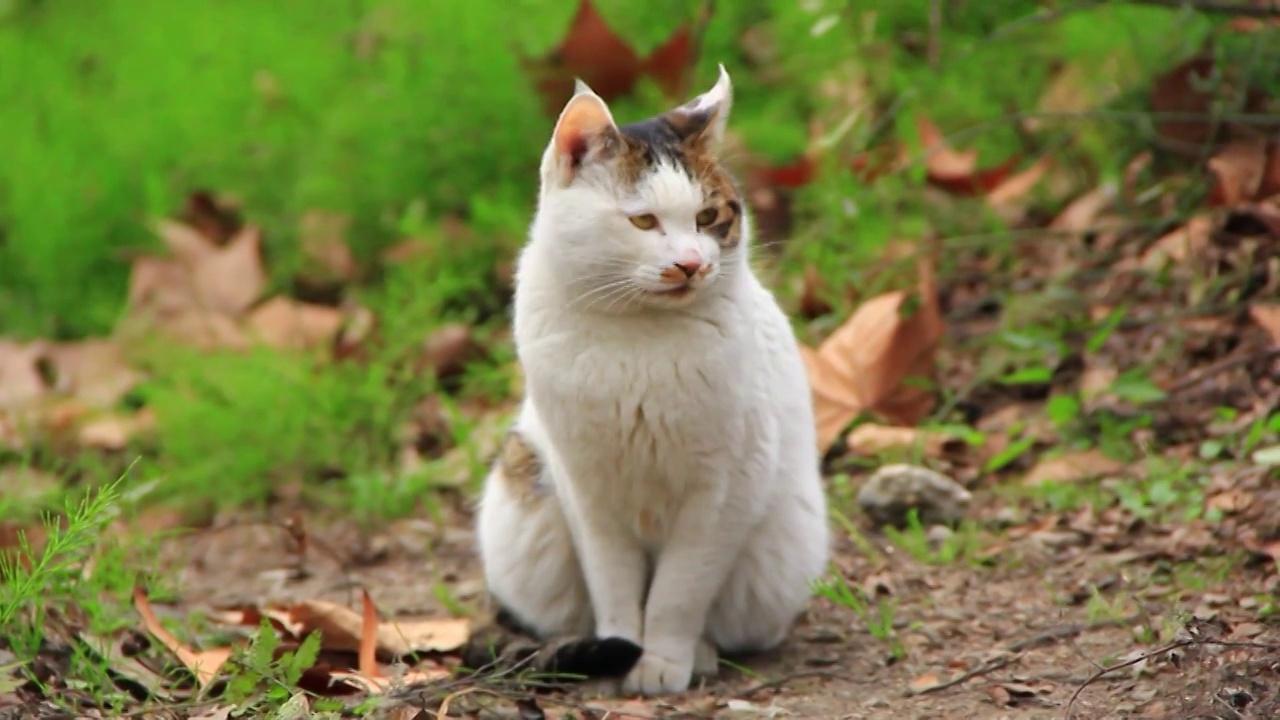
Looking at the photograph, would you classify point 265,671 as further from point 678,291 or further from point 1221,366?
point 1221,366

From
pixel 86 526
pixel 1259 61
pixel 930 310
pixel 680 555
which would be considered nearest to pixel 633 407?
pixel 680 555

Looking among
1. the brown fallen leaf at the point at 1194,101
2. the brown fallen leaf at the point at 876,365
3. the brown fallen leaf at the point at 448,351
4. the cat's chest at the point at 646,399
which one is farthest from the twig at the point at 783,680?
the brown fallen leaf at the point at 448,351

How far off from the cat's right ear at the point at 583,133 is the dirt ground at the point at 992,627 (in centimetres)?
99

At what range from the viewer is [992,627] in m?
3.25

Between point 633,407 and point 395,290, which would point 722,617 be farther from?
point 395,290

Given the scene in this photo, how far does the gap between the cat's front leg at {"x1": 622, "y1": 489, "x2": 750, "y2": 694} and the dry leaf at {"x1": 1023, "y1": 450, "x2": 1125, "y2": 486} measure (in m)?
1.17

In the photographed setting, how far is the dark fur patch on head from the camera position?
9.34ft

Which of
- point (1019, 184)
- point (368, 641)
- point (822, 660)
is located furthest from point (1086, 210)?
point (368, 641)

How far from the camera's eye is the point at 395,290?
5.20m

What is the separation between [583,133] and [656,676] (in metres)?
1.04

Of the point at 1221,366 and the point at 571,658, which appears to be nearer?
the point at 571,658

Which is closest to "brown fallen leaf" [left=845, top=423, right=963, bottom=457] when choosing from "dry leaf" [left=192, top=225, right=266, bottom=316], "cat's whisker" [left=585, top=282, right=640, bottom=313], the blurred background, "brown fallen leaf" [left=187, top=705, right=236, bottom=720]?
the blurred background

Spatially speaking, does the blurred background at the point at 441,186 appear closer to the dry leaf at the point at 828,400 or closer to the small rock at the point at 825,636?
the dry leaf at the point at 828,400

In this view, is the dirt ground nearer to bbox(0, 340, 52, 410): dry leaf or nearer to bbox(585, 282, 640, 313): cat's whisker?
bbox(585, 282, 640, 313): cat's whisker
